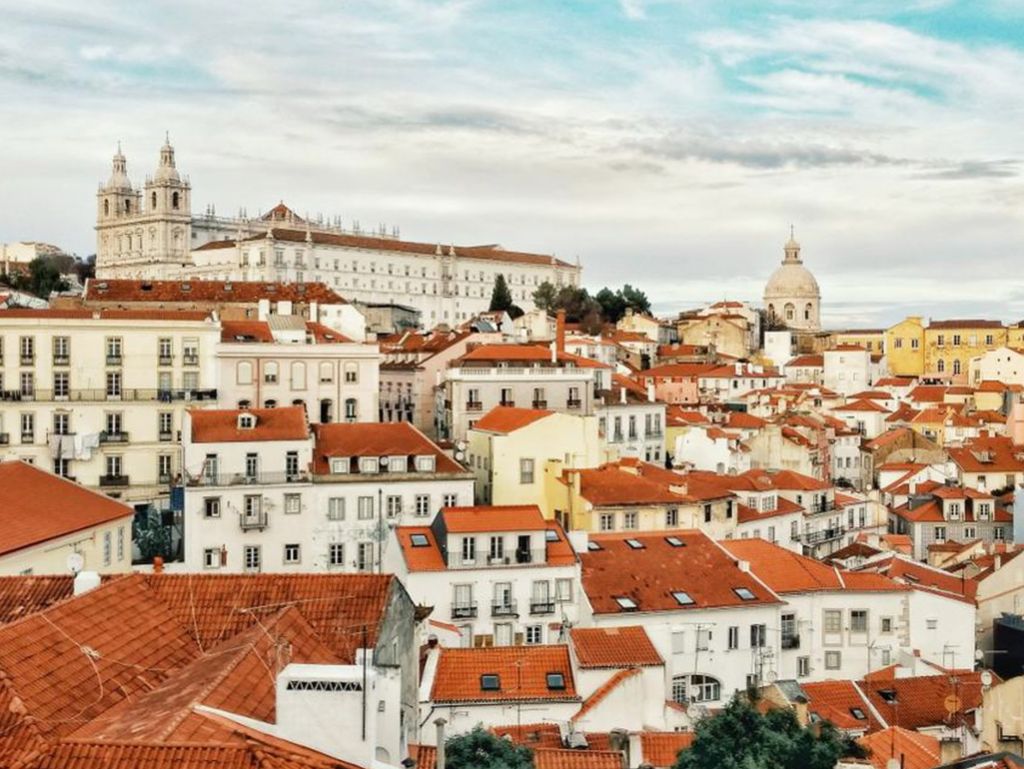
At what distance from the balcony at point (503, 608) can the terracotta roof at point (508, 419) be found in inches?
439

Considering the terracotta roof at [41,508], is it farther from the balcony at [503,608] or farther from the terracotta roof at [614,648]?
the terracotta roof at [614,648]

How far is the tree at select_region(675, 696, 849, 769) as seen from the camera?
55.3ft

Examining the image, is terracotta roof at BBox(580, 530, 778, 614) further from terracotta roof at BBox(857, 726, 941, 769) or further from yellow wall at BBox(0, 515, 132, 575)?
yellow wall at BBox(0, 515, 132, 575)

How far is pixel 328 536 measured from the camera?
133 ft

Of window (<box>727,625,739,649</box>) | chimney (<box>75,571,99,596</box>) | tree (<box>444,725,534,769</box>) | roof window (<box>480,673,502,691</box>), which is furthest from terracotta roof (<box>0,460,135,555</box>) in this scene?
window (<box>727,625,739,649</box>)

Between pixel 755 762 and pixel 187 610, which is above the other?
pixel 187 610

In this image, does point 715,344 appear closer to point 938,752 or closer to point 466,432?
point 466,432

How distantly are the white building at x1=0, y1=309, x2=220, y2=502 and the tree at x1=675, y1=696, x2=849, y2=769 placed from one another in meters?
33.4

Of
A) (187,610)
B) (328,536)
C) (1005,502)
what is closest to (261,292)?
(328,536)

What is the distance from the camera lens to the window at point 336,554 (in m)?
40.1

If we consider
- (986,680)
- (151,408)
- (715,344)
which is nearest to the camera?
(986,680)

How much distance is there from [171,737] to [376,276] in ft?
459

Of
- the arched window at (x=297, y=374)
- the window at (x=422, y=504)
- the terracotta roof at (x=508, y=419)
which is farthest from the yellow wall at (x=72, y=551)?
the arched window at (x=297, y=374)

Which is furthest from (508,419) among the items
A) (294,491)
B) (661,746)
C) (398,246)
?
(398,246)
